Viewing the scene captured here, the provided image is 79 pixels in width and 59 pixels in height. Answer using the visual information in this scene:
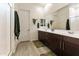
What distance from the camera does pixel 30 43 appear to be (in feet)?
10.00

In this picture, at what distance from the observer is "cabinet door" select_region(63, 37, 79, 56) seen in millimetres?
1755

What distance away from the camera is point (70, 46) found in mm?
1925

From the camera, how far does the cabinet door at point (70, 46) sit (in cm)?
176

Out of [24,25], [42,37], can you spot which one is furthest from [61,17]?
[42,37]

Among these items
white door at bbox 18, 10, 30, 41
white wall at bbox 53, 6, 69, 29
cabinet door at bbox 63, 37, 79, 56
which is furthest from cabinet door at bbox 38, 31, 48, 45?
cabinet door at bbox 63, 37, 79, 56

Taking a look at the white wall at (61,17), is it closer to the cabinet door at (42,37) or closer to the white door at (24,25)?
the white door at (24,25)

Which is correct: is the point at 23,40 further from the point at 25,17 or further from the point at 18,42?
the point at 25,17

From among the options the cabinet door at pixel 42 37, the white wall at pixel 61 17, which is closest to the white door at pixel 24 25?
the cabinet door at pixel 42 37

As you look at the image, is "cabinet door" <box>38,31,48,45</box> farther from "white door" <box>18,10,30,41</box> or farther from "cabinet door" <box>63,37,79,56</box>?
"cabinet door" <box>63,37,79,56</box>

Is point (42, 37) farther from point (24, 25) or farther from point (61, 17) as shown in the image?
point (61, 17)

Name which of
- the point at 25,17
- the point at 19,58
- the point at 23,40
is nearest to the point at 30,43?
the point at 23,40

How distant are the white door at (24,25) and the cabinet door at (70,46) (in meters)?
1.18

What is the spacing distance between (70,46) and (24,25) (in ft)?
4.84

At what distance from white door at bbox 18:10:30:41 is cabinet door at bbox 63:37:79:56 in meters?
1.18
